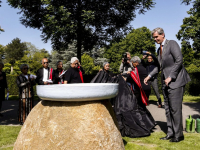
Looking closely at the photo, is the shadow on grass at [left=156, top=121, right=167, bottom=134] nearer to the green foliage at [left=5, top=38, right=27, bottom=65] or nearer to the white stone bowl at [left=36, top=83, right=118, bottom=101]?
the white stone bowl at [left=36, top=83, right=118, bottom=101]

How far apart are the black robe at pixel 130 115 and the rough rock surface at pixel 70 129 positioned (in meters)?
2.78

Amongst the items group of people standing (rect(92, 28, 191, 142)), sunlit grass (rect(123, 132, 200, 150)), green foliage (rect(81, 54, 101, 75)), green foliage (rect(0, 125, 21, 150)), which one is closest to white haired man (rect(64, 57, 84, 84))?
group of people standing (rect(92, 28, 191, 142))

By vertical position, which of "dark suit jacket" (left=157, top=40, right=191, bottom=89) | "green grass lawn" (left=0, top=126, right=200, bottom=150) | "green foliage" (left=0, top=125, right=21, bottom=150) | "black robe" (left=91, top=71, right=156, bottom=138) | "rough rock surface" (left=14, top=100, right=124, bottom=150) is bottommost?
"green foliage" (left=0, top=125, right=21, bottom=150)

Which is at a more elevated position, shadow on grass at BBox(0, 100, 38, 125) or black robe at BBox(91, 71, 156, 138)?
black robe at BBox(91, 71, 156, 138)

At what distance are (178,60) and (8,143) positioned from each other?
3.87m

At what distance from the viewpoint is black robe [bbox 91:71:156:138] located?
4.57m

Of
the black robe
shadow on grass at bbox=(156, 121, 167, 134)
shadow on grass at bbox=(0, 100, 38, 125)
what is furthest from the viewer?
shadow on grass at bbox=(0, 100, 38, 125)

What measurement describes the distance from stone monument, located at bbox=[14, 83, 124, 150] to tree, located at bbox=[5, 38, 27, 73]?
64953mm

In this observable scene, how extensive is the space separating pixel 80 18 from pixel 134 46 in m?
31.0

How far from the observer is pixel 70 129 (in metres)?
1.72

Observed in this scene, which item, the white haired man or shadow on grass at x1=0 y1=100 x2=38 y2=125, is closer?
the white haired man

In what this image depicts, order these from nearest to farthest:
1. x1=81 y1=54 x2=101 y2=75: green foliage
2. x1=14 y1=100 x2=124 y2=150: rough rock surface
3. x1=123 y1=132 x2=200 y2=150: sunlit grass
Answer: x1=14 y1=100 x2=124 y2=150: rough rock surface, x1=123 y1=132 x2=200 y2=150: sunlit grass, x1=81 y1=54 x2=101 y2=75: green foliage

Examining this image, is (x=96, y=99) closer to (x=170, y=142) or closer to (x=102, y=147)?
(x=102, y=147)

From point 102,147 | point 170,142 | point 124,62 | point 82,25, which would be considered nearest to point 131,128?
point 170,142
